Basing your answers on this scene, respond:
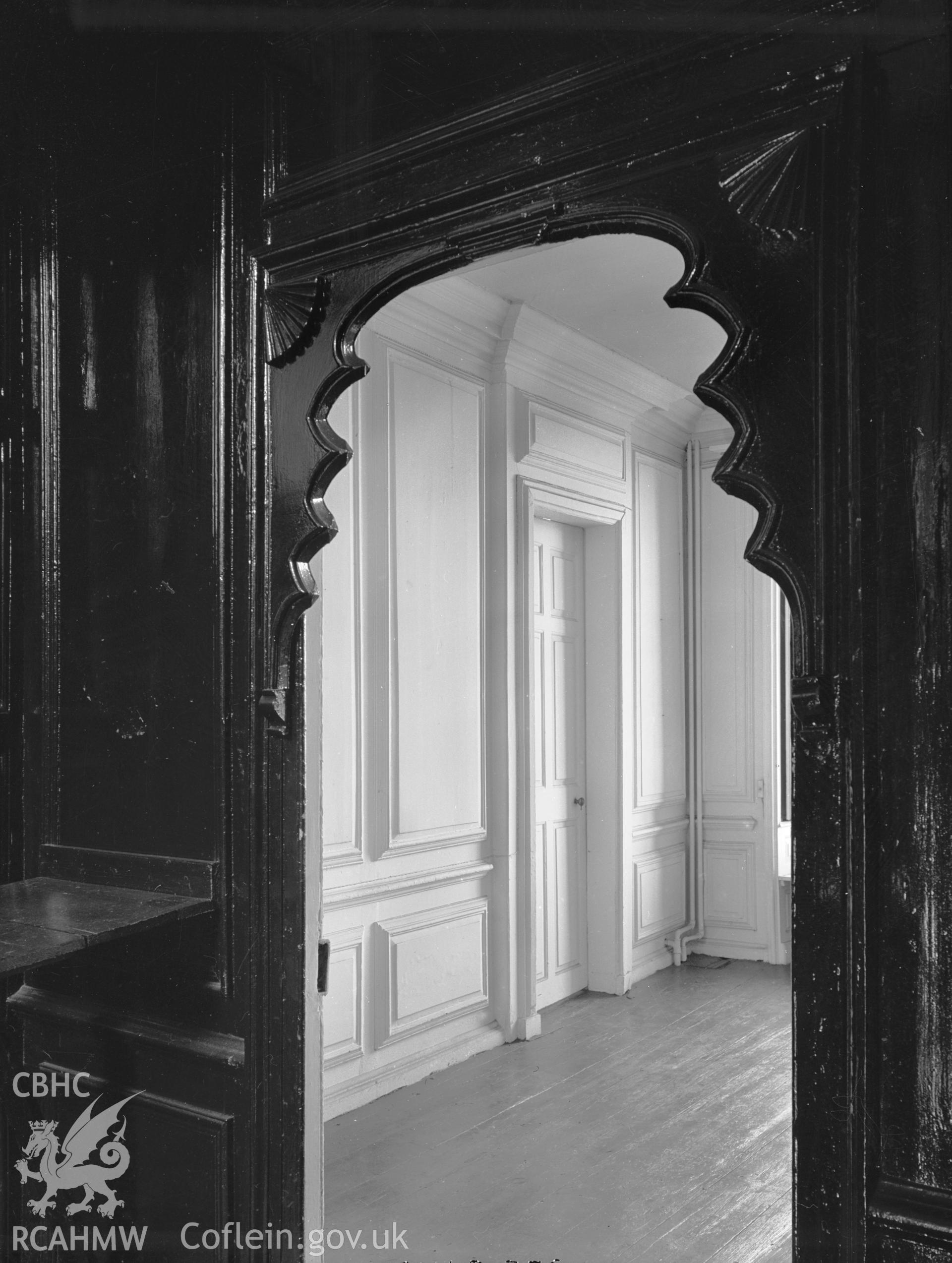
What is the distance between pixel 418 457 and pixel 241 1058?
2971mm

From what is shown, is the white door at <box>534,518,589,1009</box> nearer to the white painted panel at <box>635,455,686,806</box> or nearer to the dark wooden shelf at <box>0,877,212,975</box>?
the white painted panel at <box>635,455,686,806</box>

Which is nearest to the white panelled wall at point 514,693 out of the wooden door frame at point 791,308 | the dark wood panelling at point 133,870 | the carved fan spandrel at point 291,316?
the dark wood panelling at point 133,870

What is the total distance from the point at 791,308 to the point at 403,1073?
370 centimetres

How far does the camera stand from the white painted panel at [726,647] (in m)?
6.86

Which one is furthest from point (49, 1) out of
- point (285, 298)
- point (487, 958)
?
point (487, 958)

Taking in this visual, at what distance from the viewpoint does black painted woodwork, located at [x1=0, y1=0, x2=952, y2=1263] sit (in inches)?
58.6

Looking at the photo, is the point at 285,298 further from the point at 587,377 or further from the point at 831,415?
the point at 587,377

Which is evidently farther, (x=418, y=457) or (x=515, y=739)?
(x=515, y=739)

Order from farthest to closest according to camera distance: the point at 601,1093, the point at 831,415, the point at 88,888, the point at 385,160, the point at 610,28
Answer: the point at 601,1093 → the point at 88,888 → the point at 385,160 → the point at 610,28 → the point at 831,415

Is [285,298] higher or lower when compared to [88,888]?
higher

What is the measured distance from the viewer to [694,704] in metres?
7.01

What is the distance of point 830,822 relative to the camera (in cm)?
153

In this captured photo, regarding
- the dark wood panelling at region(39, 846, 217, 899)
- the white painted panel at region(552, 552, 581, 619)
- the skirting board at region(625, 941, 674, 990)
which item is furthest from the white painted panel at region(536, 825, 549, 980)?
the dark wood panelling at region(39, 846, 217, 899)

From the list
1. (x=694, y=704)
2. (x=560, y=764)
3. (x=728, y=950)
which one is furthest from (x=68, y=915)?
(x=728, y=950)
